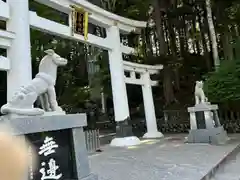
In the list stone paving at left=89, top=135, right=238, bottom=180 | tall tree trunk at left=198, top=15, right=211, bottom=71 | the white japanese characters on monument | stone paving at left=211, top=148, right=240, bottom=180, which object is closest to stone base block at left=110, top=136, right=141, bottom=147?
stone paving at left=89, top=135, right=238, bottom=180

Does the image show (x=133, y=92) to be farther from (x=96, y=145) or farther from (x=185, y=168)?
(x=185, y=168)

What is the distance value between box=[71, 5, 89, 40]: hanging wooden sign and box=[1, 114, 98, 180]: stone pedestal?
4578 mm

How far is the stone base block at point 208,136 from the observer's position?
9036 millimetres

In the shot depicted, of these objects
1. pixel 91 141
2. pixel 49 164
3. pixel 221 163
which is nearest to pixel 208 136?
pixel 221 163

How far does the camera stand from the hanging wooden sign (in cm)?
788

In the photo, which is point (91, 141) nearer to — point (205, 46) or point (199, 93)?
point (199, 93)

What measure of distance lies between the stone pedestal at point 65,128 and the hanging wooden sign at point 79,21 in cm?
458

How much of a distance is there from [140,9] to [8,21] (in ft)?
32.8

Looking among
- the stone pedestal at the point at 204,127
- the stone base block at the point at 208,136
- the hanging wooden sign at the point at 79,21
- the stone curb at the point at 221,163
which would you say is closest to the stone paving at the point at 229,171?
the stone curb at the point at 221,163

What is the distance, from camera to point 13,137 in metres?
2.68

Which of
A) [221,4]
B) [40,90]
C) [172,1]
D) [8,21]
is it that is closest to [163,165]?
[40,90]

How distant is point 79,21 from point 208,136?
513 cm

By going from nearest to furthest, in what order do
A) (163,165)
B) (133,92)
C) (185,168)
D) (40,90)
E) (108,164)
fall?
(40,90), (185,168), (163,165), (108,164), (133,92)

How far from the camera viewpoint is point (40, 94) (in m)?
3.59
